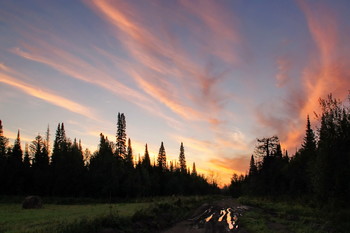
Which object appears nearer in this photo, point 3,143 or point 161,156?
point 3,143

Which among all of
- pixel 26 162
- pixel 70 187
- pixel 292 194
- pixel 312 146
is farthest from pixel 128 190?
pixel 312 146

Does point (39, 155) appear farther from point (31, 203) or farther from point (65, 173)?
point (31, 203)

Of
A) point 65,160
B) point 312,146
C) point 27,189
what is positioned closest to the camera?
point 312,146

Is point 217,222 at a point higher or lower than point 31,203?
lower

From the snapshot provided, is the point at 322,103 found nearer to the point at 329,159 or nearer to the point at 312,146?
the point at 329,159

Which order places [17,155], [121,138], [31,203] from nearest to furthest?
[31,203]
[17,155]
[121,138]

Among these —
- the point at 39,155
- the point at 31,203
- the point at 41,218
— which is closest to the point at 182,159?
the point at 39,155

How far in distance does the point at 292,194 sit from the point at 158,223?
4212cm

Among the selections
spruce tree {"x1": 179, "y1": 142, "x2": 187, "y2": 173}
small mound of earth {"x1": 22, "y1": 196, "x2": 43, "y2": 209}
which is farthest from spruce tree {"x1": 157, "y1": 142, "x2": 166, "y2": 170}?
small mound of earth {"x1": 22, "y1": 196, "x2": 43, "y2": 209}

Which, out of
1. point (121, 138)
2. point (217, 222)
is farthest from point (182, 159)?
point (217, 222)

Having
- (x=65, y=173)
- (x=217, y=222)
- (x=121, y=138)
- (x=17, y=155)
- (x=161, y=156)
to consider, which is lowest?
(x=217, y=222)

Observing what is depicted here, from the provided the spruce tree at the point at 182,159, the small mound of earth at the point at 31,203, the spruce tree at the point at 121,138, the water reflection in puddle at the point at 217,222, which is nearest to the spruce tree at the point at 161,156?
the spruce tree at the point at 182,159

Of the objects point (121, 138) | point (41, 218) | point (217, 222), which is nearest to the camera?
point (41, 218)

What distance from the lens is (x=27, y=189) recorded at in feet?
221
